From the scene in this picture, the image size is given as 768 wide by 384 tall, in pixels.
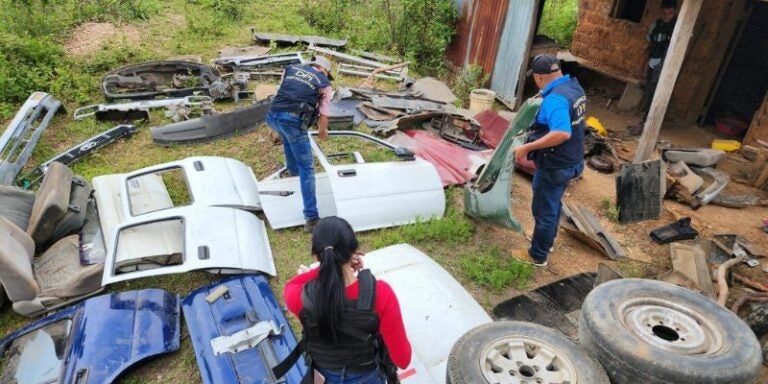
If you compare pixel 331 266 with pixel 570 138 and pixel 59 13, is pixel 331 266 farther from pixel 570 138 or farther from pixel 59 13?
pixel 59 13

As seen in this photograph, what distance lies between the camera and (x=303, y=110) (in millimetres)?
4531

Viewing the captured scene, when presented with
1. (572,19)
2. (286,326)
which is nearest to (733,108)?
(572,19)

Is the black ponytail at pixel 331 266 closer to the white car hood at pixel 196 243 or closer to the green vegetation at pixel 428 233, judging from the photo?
the white car hood at pixel 196 243

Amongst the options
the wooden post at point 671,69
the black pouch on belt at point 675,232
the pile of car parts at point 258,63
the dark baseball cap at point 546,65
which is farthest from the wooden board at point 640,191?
the pile of car parts at point 258,63

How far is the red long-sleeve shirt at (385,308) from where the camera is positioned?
2018mm

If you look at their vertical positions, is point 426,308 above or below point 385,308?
below

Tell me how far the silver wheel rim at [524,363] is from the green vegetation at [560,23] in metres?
11.3

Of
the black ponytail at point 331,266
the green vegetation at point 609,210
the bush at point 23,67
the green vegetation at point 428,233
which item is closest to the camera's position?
the black ponytail at point 331,266

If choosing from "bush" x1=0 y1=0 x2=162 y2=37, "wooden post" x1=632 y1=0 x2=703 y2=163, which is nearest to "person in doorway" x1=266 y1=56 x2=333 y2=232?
"wooden post" x1=632 y1=0 x2=703 y2=163

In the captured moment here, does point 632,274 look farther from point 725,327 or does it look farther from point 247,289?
point 247,289

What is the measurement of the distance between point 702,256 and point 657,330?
2.51 meters

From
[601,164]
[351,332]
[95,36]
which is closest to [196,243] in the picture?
[351,332]

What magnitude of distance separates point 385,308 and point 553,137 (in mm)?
2369

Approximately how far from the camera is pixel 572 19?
12438 millimetres
